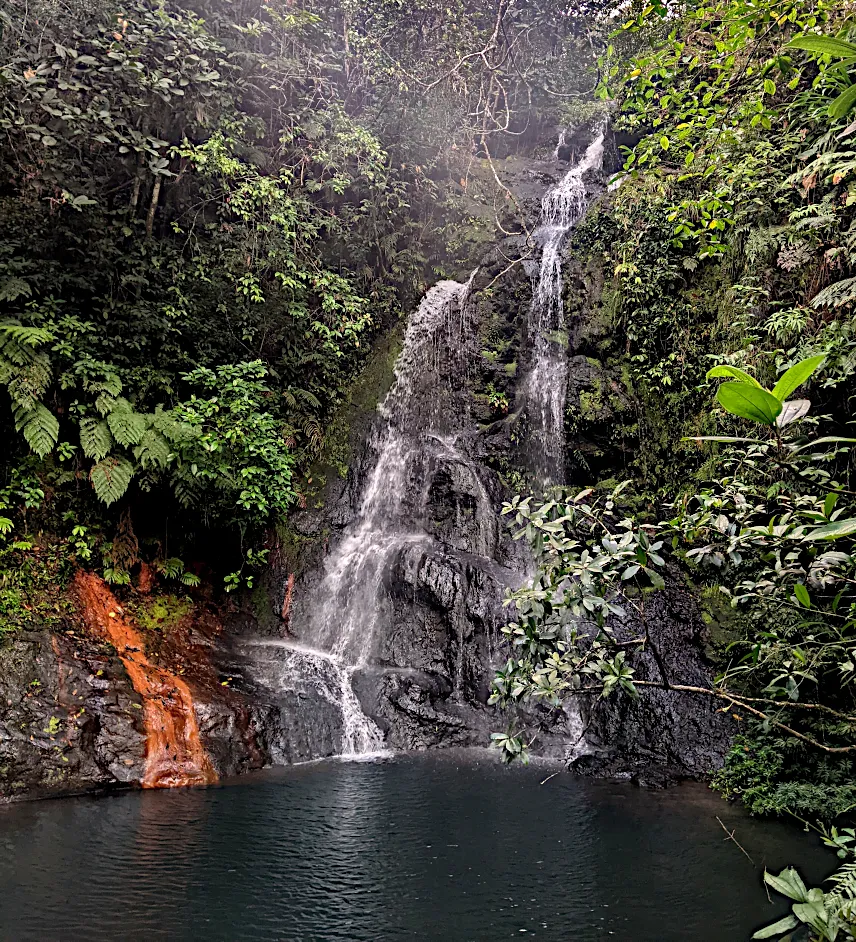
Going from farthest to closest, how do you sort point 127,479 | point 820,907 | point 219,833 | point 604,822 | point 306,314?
point 306,314 → point 127,479 → point 604,822 → point 219,833 → point 820,907

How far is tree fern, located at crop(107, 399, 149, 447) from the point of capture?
7.31 meters

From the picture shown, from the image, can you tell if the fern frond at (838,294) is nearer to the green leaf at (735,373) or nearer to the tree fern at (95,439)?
the green leaf at (735,373)

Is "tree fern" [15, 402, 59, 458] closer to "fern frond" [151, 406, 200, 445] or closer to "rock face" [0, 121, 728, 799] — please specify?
"fern frond" [151, 406, 200, 445]

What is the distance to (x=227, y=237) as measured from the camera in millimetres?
9648

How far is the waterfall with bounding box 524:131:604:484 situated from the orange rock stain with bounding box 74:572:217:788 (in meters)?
6.28

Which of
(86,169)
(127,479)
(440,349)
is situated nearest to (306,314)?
(440,349)

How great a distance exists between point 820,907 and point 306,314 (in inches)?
397

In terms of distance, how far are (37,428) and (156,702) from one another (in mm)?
3200

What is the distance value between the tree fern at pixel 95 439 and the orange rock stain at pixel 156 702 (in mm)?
1568

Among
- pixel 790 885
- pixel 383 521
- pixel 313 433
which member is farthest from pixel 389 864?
pixel 313 433

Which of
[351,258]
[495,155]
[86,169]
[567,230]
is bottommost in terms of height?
[86,169]

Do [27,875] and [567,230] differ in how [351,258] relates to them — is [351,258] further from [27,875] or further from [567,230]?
[27,875]

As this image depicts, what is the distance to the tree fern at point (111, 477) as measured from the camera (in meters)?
7.25

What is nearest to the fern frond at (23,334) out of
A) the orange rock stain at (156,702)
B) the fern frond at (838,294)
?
the orange rock stain at (156,702)
